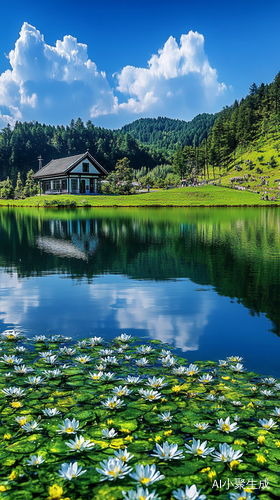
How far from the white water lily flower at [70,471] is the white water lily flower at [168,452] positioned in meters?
0.69

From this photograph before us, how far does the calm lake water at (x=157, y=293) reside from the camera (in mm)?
7008

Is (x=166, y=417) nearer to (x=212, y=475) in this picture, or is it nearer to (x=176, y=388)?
(x=176, y=388)

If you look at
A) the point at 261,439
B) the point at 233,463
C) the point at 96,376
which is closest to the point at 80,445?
the point at 233,463

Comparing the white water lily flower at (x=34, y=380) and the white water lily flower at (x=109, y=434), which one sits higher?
the white water lily flower at (x=109, y=434)

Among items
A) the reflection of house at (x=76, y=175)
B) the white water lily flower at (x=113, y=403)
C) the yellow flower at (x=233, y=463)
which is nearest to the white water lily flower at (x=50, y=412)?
the white water lily flower at (x=113, y=403)

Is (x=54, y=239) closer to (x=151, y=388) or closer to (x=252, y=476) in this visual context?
(x=151, y=388)

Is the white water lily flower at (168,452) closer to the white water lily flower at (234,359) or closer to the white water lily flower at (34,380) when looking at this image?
the white water lily flower at (34,380)

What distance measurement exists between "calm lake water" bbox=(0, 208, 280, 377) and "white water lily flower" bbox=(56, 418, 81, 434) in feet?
9.63

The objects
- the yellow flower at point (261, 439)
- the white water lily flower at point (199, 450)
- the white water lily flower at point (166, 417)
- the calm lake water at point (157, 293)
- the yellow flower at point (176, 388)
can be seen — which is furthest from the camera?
the calm lake water at point (157, 293)

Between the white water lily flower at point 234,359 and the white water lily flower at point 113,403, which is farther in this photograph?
the white water lily flower at point 234,359

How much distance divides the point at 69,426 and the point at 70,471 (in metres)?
0.70

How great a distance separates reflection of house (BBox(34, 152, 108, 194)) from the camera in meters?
66.8

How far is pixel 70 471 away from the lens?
2.87 metres

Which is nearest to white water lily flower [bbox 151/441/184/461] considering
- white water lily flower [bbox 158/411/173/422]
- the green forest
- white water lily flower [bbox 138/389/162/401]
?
white water lily flower [bbox 158/411/173/422]
